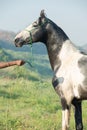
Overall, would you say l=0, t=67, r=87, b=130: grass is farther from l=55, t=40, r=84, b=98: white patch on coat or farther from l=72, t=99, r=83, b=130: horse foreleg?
l=72, t=99, r=83, b=130: horse foreleg

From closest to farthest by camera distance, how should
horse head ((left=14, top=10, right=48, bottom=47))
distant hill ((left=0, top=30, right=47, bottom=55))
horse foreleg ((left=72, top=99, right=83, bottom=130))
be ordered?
1. horse foreleg ((left=72, top=99, right=83, bottom=130))
2. horse head ((left=14, top=10, right=48, bottom=47))
3. distant hill ((left=0, top=30, right=47, bottom=55))

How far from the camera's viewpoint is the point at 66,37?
330 inches

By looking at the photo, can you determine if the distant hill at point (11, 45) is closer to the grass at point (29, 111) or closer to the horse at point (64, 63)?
the grass at point (29, 111)

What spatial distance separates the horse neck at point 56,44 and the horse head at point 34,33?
7.4 inches

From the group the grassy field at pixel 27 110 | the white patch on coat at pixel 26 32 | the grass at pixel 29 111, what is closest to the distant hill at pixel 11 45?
the grassy field at pixel 27 110

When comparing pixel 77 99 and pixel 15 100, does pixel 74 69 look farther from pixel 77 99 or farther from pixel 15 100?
pixel 15 100

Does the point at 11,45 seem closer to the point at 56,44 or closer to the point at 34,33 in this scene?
the point at 34,33

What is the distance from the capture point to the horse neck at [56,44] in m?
8.28

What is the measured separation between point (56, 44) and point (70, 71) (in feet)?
2.85

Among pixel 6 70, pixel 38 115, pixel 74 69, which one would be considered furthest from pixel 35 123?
pixel 6 70

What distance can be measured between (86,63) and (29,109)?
21.9 feet

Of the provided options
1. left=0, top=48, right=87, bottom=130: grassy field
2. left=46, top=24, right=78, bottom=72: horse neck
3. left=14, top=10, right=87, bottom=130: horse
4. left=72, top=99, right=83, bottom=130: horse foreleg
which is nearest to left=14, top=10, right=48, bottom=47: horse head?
left=14, top=10, right=87, bottom=130: horse

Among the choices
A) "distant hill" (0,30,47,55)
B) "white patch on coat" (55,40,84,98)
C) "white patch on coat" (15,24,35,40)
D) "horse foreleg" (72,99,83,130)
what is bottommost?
"distant hill" (0,30,47,55)

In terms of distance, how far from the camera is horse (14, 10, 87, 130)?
306 inches
